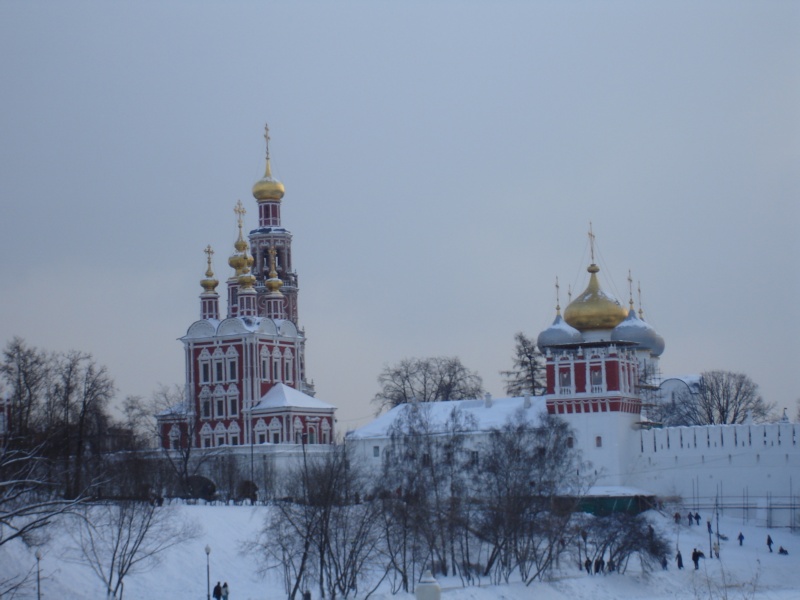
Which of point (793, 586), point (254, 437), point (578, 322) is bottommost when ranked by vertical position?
point (793, 586)

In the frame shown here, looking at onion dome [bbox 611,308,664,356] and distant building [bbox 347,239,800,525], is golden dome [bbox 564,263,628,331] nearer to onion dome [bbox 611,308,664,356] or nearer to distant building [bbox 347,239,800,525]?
distant building [bbox 347,239,800,525]

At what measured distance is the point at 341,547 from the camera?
34.5m

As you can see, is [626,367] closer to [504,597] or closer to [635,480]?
[635,480]

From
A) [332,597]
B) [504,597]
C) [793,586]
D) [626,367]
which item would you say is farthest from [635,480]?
[332,597]

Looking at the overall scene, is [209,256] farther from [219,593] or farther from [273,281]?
[219,593]

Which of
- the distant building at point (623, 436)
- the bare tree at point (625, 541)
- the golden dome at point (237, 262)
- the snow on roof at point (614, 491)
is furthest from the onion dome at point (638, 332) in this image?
the bare tree at point (625, 541)

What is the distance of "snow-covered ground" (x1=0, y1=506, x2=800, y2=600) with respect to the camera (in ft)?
114

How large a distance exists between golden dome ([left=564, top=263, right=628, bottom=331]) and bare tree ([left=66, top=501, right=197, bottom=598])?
67.6ft

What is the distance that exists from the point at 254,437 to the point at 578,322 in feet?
42.7

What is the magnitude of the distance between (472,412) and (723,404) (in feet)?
49.1

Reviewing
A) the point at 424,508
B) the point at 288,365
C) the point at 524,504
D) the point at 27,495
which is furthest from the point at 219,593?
the point at 288,365

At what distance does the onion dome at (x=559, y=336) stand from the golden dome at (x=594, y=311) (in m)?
0.46

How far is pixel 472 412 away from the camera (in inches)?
2175

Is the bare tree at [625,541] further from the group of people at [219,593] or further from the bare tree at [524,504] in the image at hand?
the group of people at [219,593]
